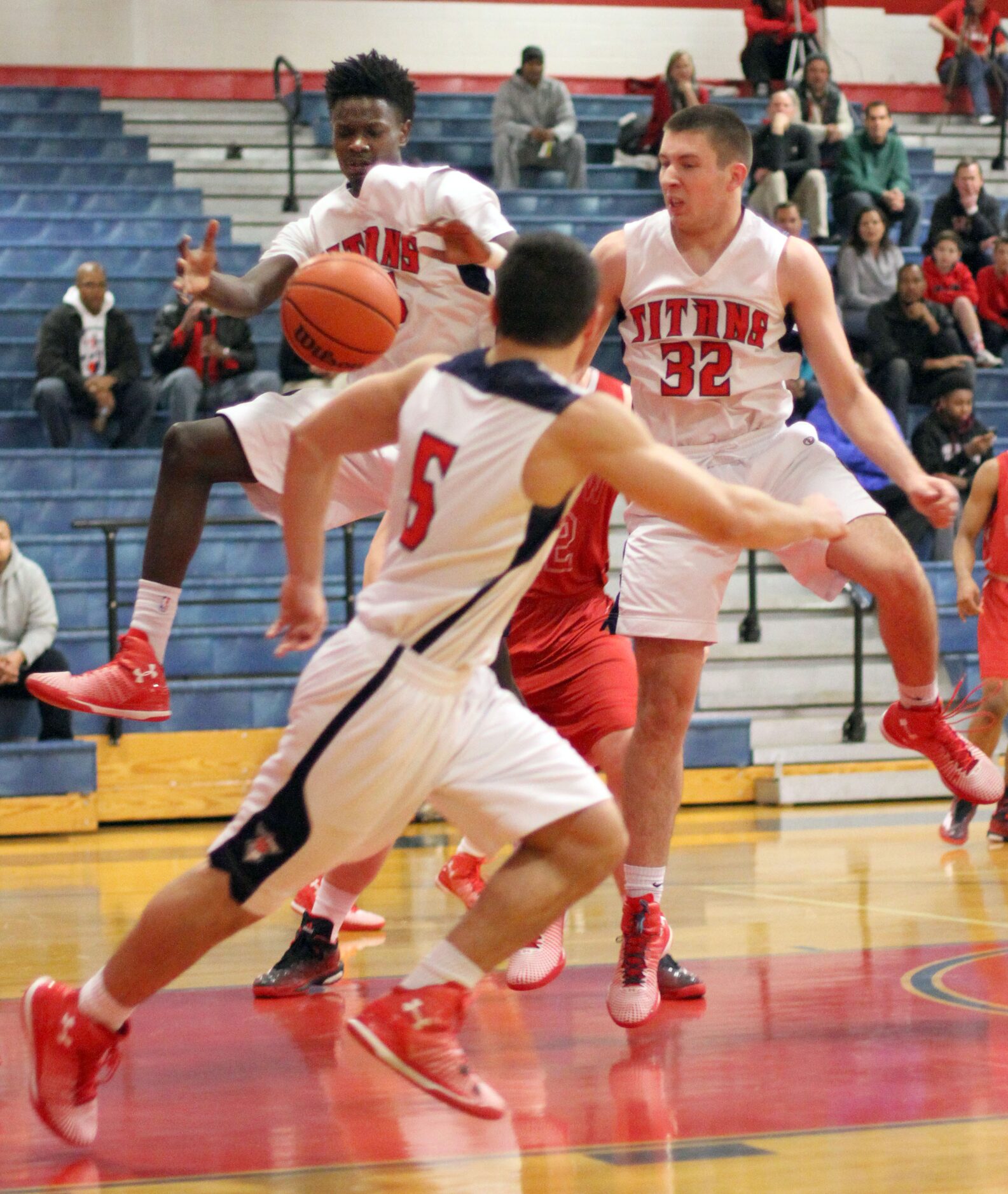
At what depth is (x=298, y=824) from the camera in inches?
123

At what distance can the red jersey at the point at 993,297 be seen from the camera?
535 inches

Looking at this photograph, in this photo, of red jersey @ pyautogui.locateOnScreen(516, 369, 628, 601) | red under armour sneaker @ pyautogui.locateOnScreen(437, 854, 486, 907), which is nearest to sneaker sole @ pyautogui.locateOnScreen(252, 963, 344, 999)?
red under armour sneaker @ pyautogui.locateOnScreen(437, 854, 486, 907)

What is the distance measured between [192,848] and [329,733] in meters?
4.96

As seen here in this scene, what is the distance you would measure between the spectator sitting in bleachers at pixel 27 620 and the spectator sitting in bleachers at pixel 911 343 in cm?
614

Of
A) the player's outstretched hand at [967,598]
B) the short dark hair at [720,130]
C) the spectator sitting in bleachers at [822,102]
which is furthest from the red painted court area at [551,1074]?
the spectator sitting in bleachers at [822,102]

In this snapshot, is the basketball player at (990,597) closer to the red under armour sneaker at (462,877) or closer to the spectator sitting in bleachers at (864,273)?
the red under armour sneaker at (462,877)

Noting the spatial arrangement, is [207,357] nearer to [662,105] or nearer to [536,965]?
[662,105]

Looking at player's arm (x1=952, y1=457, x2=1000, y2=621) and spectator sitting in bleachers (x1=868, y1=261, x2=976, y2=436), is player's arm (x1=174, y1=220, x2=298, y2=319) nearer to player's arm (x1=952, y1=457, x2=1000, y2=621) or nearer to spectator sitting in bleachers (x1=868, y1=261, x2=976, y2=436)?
player's arm (x1=952, y1=457, x2=1000, y2=621)

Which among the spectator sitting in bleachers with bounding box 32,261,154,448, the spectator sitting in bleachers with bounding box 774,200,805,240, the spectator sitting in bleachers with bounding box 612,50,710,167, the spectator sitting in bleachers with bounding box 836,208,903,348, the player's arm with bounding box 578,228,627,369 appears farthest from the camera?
the spectator sitting in bleachers with bounding box 612,50,710,167

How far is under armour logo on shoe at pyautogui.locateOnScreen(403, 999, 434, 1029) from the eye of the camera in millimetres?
3082

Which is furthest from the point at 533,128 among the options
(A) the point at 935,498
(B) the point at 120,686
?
(A) the point at 935,498

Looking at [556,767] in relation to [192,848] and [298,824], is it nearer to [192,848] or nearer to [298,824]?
[298,824]

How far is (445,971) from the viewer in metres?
3.17

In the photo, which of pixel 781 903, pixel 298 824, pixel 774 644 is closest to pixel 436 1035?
pixel 298 824
